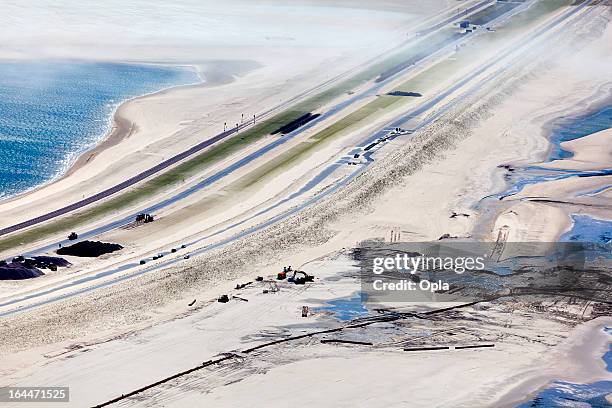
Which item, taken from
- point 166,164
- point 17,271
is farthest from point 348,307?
point 166,164

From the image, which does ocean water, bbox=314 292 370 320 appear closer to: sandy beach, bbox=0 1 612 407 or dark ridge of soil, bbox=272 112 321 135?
sandy beach, bbox=0 1 612 407

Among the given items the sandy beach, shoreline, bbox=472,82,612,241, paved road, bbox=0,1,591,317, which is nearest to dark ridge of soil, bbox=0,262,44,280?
the sandy beach

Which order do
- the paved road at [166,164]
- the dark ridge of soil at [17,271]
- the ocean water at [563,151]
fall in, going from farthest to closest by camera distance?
the ocean water at [563,151] < the paved road at [166,164] < the dark ridge of soil at [17,271]

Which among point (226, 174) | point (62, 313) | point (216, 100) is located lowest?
point (62, 313)

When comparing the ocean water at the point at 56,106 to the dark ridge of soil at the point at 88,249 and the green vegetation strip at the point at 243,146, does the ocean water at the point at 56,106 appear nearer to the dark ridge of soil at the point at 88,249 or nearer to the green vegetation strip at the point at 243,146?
the green vegetation strip at the point at 243,146

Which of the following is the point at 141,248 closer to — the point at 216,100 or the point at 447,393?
the point at 447,393

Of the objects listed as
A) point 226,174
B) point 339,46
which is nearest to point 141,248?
point 226,174

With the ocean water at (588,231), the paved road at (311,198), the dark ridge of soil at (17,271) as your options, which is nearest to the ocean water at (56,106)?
the dark ridge of soil at (17,271)
